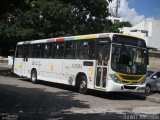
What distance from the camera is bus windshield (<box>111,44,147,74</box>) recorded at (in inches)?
696

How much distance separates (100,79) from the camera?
18.2 meters

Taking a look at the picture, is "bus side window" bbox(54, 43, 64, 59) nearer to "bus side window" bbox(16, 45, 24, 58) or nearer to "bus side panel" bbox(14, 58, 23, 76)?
"bus side panel" bbox(14, 58, 23, 76)

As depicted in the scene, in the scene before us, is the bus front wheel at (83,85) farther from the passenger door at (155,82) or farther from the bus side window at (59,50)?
the passenger door at (155,82)

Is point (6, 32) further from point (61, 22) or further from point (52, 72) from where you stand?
point (52, 72)

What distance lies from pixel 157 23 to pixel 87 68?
155ft

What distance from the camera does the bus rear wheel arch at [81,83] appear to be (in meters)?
19.5

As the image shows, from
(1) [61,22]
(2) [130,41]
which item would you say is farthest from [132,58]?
(1) [61,22]

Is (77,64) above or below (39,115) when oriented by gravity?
above

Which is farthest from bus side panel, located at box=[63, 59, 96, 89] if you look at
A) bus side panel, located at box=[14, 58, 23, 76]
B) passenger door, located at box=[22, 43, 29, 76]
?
bus side panel, located at box=[14, 58, 23, 76]

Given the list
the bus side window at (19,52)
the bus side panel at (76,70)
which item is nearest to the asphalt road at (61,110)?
the bus side panel at (76,70)

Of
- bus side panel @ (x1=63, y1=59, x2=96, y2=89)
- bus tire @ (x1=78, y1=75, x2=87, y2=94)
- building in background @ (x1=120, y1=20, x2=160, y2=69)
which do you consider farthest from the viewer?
building in background @ (x1=120, y1=20, x2=160, y2=69)

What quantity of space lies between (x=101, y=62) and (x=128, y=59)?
1.31 metres

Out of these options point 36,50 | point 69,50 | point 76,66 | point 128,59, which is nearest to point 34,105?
point 128,59

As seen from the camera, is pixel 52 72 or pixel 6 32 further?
pixel 6 32
